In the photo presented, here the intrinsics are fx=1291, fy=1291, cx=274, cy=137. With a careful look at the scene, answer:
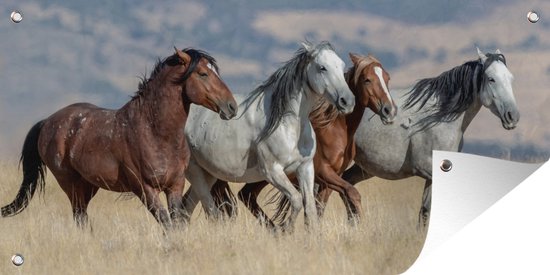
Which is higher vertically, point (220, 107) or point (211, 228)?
point (220, 107)

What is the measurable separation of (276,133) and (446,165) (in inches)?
23.5

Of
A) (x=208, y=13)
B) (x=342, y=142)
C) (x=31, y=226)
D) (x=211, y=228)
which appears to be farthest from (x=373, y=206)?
(x=31, y=226)

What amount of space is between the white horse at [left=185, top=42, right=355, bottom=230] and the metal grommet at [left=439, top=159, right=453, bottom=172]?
42cm

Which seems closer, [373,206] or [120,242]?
[120,242]

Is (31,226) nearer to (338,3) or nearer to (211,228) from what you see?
(211,228)

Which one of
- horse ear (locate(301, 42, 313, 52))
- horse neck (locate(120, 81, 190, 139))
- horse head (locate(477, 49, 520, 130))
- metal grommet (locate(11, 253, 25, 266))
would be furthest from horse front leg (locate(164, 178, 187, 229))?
horse head (locate(477, 49, 520, 130))

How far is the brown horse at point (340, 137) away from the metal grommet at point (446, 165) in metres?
0.24

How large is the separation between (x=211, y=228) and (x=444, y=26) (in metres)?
1.04

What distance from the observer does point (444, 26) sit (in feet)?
14.3

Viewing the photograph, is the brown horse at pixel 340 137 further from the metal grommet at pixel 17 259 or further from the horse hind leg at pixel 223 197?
the metal grommet at pixel 17 259

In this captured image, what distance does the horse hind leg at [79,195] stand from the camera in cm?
427

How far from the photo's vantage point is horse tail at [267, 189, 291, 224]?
4528mm

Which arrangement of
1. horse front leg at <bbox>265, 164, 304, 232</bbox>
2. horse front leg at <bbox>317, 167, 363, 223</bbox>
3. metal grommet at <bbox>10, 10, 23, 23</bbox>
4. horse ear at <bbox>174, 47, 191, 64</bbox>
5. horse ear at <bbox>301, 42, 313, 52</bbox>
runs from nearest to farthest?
metal grommet at <bbox>10, 10, 23, 23</bbox>
horse ear at <bbox>174, 47, 191, 64</bbox>
horse ear at <bbox>301, 42, 313, 52</bbox>
horse front leg at <bbox>265, 164, 304, 232</bbox>
horse front leg at <bbox>317, 167, 363, 223</bbox>

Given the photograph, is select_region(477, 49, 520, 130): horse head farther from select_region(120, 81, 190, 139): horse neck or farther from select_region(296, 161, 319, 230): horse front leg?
select_region(120, 81, 190, 139): horse neck
